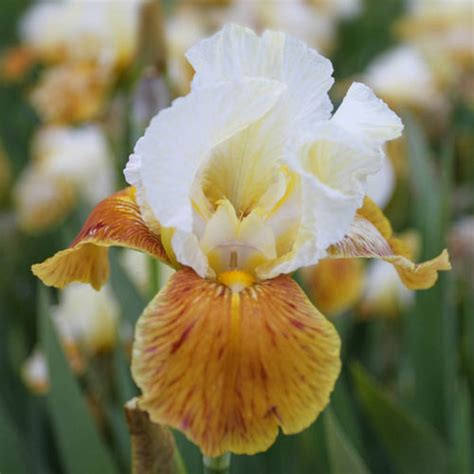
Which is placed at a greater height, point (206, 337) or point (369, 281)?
point (206, 337)

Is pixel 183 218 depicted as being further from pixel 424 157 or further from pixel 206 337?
pixel 424 157

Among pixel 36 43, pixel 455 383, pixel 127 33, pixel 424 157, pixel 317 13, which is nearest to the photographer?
pixel 455 383

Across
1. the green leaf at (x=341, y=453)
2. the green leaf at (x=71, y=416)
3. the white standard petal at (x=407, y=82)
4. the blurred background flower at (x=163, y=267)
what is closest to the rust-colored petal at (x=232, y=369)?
the blurred background flower at (x=163, y=267)

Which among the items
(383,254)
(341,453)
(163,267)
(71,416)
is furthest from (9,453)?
(383,254)

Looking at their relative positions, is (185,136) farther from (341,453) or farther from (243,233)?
(341,453)

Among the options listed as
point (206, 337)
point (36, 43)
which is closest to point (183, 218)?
point (206, 337)

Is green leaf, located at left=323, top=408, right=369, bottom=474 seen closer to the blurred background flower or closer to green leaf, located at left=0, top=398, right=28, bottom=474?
the blurred background flower
